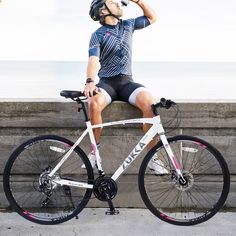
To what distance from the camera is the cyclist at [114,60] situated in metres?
5.03

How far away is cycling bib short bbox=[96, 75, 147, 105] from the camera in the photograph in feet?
17.0

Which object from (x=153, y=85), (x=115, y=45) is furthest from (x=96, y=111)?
(x=153, y=85)

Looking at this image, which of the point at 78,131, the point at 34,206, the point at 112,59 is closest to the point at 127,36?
the point at 112,59

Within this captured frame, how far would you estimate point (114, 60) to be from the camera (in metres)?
5.22

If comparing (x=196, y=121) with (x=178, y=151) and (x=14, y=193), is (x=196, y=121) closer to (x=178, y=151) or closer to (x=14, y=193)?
(x=178, y=151)

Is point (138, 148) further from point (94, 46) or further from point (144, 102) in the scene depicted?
point (94, 46)

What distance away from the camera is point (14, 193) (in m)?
5.48

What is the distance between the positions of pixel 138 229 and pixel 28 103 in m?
1.66

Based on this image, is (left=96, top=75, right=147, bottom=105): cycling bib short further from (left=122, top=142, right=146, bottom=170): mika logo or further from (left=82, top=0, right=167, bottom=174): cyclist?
(left=122, top=142, right=146, bottom=170): mika logo

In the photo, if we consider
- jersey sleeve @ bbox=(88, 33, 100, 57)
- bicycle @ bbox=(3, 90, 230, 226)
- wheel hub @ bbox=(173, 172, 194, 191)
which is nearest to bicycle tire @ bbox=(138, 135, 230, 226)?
bicycle @ bbox=(3, 90, 230, 226)

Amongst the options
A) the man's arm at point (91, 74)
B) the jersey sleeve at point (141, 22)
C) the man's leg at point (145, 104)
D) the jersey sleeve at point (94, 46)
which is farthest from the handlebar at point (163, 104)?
the jersey sleeve at point (141, 22)

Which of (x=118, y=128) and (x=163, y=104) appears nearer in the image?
(x=163, y=104)

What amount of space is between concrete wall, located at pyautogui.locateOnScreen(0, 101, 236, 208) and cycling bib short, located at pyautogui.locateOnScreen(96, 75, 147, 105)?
0.38ft

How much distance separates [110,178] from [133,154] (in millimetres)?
304
